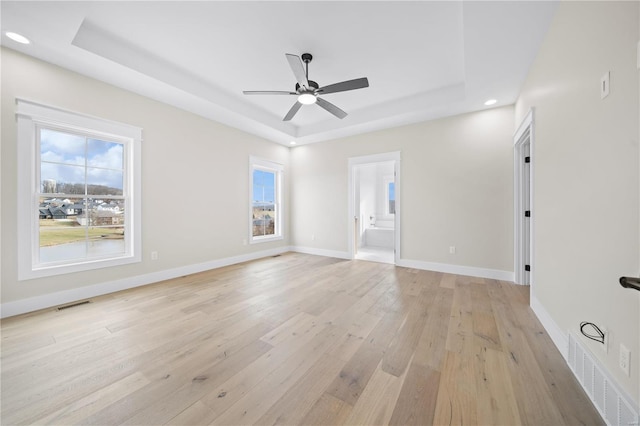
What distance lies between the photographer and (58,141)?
2.72 meters

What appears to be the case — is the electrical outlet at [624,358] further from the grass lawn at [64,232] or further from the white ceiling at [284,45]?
the grass lawn at [64,232]

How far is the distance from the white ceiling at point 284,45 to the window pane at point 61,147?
801 millimetres

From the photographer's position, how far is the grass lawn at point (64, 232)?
2.63 m

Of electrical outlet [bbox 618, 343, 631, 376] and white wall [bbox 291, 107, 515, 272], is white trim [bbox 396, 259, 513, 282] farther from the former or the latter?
electrical outlet [bbox 618, 343, 631, 376]

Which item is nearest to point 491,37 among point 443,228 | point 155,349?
point 443,228

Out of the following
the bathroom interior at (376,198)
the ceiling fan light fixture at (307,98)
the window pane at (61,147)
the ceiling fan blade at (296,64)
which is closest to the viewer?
the ceiling fan blade at (296,64)

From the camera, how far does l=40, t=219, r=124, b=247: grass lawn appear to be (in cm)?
263

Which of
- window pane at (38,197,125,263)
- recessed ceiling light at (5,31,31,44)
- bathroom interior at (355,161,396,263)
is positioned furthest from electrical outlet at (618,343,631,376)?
bathroom interior at (355,161,396,263)

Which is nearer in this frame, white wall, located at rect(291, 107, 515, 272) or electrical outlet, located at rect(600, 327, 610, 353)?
electrical outlet, located at rect(600, 327, 610, 353)

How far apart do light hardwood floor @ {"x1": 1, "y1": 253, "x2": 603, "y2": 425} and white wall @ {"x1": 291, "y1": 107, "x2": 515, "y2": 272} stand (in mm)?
1057

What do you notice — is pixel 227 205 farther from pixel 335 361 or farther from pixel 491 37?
pixel 491 37

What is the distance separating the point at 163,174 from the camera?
3.56m

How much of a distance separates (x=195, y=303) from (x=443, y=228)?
3972mm

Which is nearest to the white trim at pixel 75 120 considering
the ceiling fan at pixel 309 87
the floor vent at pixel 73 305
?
the ceiling fan at pixel 309 87
